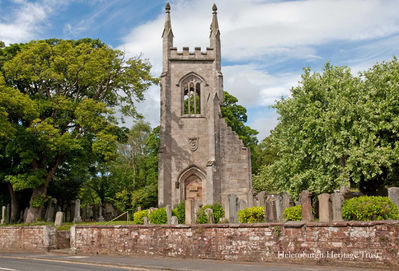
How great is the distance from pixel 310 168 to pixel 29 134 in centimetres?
1714

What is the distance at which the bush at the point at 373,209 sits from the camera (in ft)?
35.7

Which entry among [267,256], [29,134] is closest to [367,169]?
[267,256]

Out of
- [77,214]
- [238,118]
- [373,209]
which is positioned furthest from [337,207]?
[238,118]

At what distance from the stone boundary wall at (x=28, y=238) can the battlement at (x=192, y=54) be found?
1613 centimetres

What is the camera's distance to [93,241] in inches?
657

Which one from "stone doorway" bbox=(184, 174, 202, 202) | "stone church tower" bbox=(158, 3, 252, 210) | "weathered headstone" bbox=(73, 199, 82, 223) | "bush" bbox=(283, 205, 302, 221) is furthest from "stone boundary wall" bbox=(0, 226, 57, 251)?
"bush" bbox=(283, 205, 302, 221)

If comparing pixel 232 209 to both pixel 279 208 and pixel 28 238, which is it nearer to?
pixel 279 208

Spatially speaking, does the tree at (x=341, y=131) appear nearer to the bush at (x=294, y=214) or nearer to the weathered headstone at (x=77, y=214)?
the bush at (x=294, y=214)

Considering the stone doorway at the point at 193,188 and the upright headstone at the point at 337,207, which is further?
the stone doorway at the point at 193,188

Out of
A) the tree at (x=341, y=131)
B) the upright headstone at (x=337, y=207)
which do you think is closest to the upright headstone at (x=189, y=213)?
the upright headstone at (x=337, y=207)

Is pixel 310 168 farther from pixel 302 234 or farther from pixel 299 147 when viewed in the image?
pixel 302 234

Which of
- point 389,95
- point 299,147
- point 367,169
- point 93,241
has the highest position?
point 389,95

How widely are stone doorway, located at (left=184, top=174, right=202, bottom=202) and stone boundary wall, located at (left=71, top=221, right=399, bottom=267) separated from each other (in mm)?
12166

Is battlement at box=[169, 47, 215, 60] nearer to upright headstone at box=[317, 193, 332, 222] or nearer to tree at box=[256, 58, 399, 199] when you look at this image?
tree at box=[256, 58, 399, 199]
